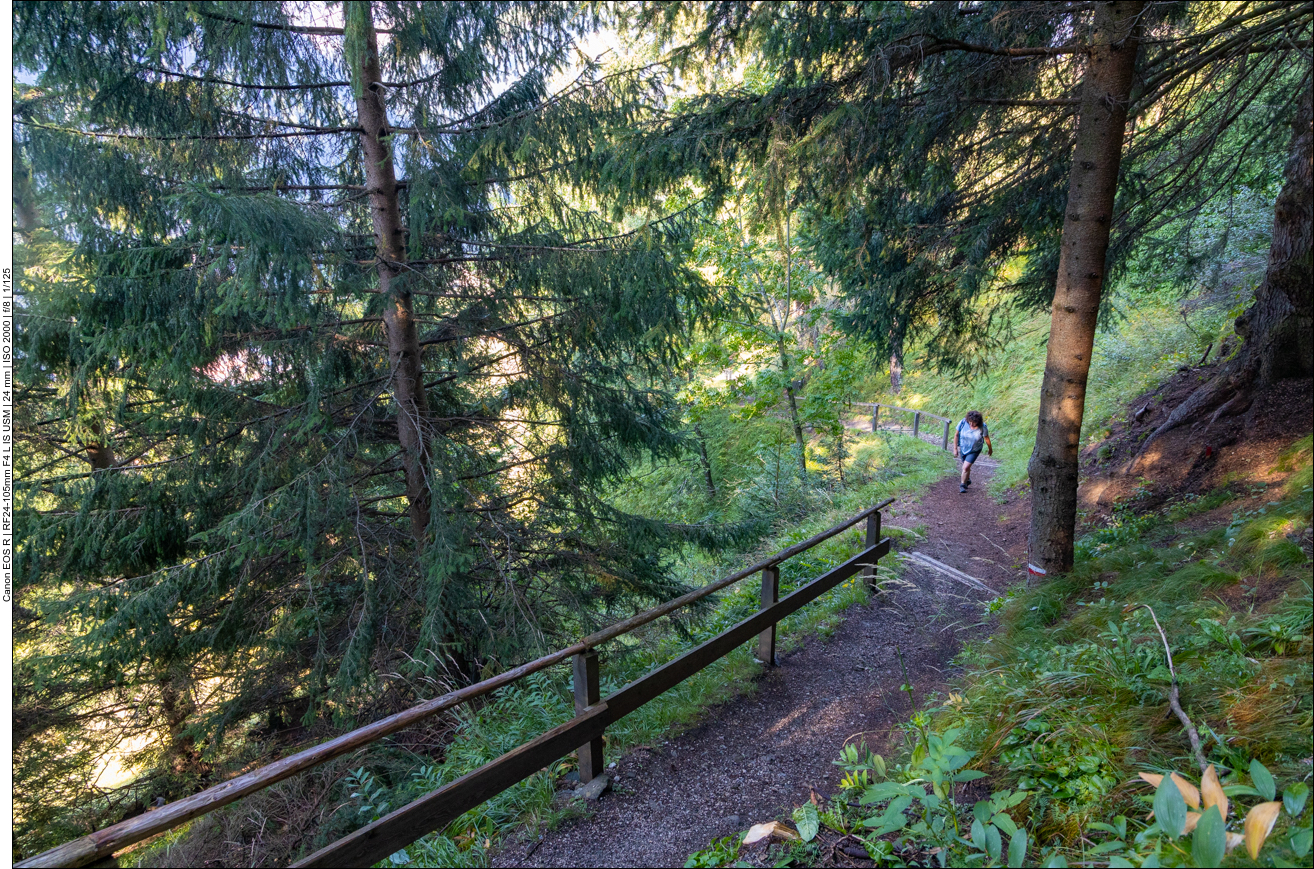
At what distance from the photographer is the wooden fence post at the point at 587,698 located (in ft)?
12.3

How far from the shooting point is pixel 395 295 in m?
5.62

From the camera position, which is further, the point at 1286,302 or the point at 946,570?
the point at 946,570

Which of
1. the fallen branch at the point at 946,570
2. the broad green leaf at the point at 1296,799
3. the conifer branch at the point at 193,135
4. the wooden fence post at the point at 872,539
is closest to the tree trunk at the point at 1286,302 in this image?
the fallen branch at the point at 946,570

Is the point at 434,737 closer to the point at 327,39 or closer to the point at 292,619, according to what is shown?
the point at 292,619

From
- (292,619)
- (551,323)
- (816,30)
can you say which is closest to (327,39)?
(551,323)

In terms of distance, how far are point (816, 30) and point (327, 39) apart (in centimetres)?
452

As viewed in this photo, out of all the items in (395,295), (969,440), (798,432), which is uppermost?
(395,295)

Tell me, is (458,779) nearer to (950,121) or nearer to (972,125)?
(950,121)

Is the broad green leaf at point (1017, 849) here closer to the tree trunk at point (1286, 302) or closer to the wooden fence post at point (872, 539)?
the wooden fence post at point (872, 539)

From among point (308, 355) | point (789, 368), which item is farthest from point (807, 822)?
point (789, 368)

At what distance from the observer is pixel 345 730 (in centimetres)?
582

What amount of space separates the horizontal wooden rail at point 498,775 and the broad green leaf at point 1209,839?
2897mm

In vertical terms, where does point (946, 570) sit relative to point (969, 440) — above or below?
below

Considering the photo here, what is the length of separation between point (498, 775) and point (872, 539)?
573 cm
